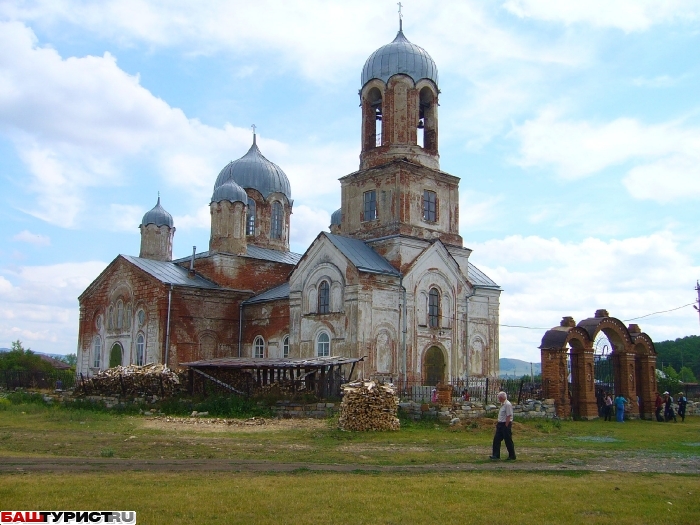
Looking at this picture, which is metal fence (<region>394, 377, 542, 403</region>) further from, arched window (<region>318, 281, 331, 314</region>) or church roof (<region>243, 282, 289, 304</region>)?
church roof (<region>243, 282, 289, 304</region>)

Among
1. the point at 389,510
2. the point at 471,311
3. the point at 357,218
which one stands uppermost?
the point at 357,218

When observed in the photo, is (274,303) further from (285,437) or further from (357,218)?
(285,437)

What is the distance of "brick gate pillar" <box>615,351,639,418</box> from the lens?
25734 mm

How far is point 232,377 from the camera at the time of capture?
24000mm

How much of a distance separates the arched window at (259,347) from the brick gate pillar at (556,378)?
13.3 metres

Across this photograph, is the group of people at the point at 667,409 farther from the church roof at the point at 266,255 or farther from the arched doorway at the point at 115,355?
the arched doorway at the point at 115,355

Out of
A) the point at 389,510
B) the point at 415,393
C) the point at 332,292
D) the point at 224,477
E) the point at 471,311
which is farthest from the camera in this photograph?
the point at 471,311

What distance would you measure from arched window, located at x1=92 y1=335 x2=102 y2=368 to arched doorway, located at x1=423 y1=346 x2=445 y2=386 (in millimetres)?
16429

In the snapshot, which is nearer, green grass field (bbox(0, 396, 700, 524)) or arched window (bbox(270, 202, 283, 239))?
green grass field (bbox(0, 396, 700, 524))

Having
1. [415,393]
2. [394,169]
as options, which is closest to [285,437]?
[415,393]

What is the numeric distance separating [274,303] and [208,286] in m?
3.20

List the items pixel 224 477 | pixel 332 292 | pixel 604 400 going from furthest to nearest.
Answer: pixel 332 292
pixel 604 400
pixel 224 477

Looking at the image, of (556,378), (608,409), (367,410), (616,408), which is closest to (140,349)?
(367,410)

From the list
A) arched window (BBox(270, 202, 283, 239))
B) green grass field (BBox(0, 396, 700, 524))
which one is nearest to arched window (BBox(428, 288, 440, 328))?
green grass field (BBox(0, 396, 700, 524))
